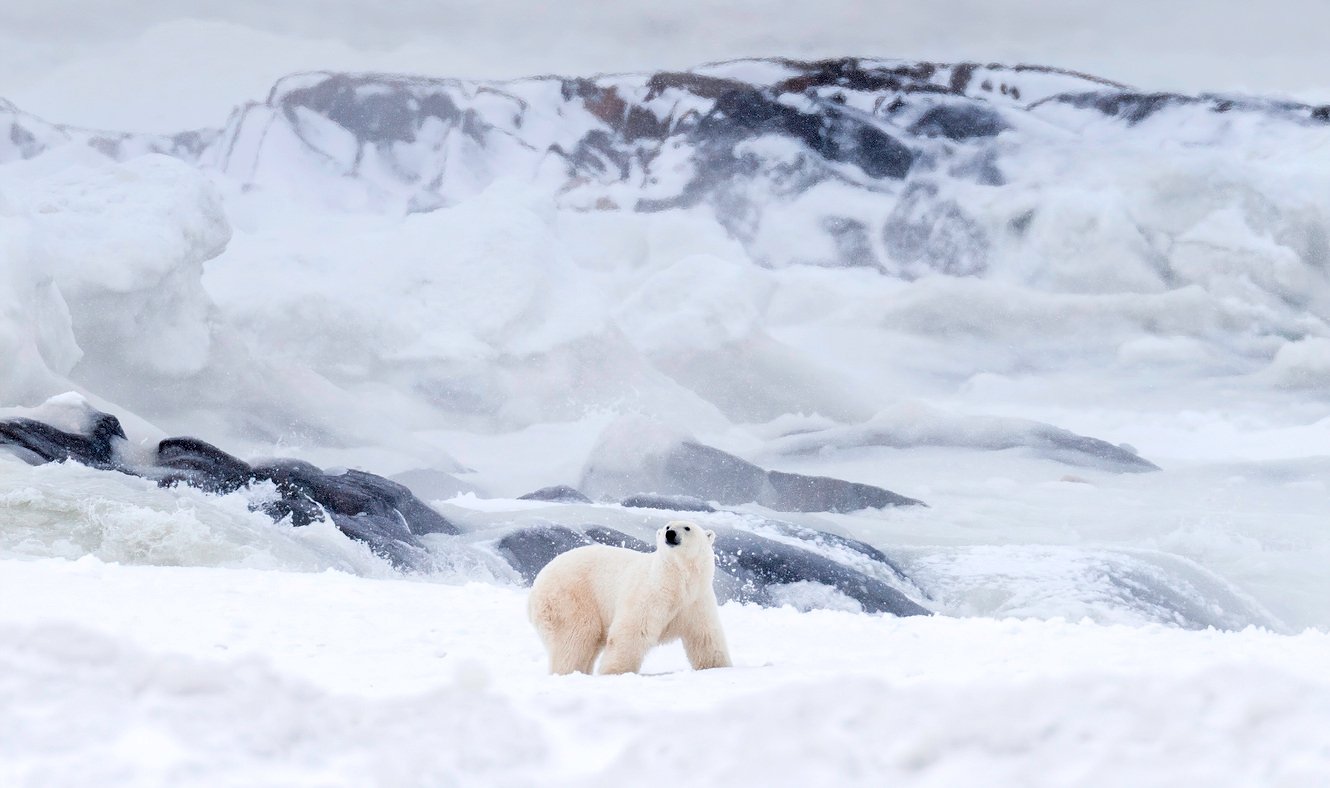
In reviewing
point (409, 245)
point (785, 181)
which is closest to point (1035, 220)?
point (785, 181)

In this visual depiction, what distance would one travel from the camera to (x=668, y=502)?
12.9 meters

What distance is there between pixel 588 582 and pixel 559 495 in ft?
31.3

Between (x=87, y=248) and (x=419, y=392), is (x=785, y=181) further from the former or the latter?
(x=87, y=248)

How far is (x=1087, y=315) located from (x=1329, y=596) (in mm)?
4902

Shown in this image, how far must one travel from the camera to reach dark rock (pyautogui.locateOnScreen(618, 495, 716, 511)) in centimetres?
1280

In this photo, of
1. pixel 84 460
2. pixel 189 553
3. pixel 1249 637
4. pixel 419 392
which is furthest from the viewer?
pixel 419 392

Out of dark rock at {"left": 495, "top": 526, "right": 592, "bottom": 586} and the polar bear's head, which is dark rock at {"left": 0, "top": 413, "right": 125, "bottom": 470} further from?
the polar bear's head

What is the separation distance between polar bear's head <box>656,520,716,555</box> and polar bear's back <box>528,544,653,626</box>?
0.13 meters

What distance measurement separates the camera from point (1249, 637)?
4266 mm

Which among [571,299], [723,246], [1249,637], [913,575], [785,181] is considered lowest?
[913,575]

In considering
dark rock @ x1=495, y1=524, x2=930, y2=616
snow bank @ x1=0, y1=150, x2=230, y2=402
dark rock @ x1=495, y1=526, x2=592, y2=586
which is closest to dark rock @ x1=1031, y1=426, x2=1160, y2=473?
dark rock @ x1=495, y1=524, x2=930, y2=616

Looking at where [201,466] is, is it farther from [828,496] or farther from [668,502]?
[828,496]

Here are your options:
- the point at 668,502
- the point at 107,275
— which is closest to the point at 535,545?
the point at 668,502

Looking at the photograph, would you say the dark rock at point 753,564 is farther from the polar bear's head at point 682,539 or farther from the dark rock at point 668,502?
the polar bear's head at point 682,539
